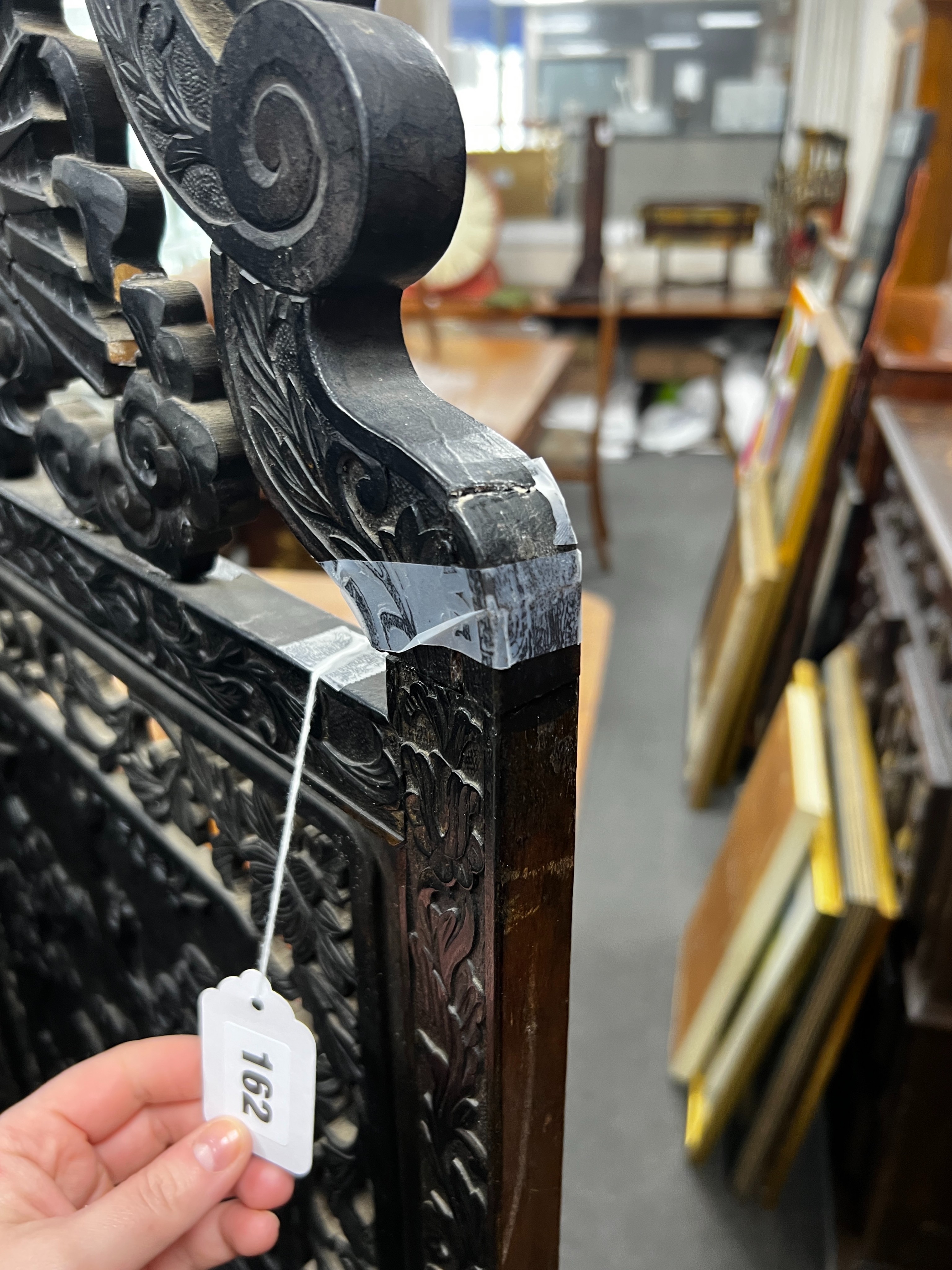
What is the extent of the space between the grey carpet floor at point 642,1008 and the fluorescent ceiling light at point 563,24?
12.7 feet

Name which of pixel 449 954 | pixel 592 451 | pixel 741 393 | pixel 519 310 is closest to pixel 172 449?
pixel 449 954

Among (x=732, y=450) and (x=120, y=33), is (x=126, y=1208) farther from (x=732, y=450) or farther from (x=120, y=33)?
(x=732, y=450)

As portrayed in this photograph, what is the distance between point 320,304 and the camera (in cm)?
28

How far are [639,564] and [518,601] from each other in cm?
301

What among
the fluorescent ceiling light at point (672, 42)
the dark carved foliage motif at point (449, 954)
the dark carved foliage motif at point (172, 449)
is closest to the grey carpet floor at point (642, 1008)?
the dark carved foliage motif at point (449, 954)

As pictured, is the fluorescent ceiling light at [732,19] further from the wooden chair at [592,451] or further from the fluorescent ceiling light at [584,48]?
the wooden chair at [592,451]

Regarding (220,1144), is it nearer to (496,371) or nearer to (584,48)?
(496,371)

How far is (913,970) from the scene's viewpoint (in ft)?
3.21

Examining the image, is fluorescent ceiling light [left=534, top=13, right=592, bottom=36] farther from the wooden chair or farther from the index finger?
the index finger

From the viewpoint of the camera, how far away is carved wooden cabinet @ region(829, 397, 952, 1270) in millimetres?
945

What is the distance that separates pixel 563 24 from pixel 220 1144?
19.6ft

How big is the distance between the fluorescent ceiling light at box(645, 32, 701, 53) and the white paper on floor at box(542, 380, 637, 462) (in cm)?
208

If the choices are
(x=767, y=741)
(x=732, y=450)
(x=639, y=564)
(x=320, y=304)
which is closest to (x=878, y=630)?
(x=767, y=741)

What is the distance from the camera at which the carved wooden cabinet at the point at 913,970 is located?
95 cm
